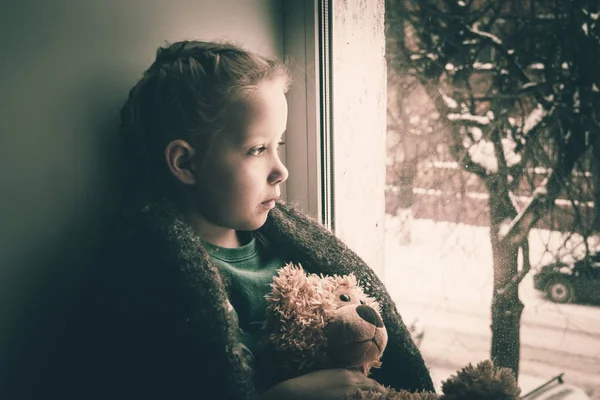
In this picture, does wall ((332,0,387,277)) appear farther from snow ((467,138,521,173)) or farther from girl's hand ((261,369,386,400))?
girl's hand ((261,369,386,400))

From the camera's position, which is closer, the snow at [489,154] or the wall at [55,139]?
the wall at [55,139]

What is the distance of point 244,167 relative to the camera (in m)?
1.00

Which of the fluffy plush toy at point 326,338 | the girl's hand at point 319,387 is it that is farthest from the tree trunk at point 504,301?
the girl's hand at point 319,387

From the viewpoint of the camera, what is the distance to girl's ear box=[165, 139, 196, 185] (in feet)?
3.26

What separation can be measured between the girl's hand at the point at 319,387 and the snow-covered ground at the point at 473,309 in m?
0.52

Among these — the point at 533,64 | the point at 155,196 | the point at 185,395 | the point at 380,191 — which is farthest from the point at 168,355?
the point at 533,64

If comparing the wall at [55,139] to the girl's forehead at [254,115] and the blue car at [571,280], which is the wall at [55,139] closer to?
the girl's forehead at [254,115]

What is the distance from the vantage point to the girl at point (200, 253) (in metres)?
0.89

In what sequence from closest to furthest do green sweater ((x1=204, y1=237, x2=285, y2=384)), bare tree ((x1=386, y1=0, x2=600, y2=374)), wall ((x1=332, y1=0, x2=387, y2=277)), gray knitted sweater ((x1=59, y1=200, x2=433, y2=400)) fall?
gray knitted sweater ((x1=59, y1=200, x2=433, y2=400)) < green sweater ((x1=204, y1=237, x2=285, y2=384)) < bare tree ((x1=386, y1=0, x2=600, y2=374)) < wall ((x1=332, y1=0, x2=387, y2=277))

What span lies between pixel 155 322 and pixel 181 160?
0.95 ft

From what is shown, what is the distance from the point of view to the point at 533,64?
1171 mm

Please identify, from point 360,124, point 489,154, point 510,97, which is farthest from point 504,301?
point 360,124

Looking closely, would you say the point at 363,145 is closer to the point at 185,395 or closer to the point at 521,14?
the point at 521,14

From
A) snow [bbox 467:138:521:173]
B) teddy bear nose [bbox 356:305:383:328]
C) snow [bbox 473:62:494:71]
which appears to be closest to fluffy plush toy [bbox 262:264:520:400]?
teddy bear nose [bbox 356:305:383:328]
